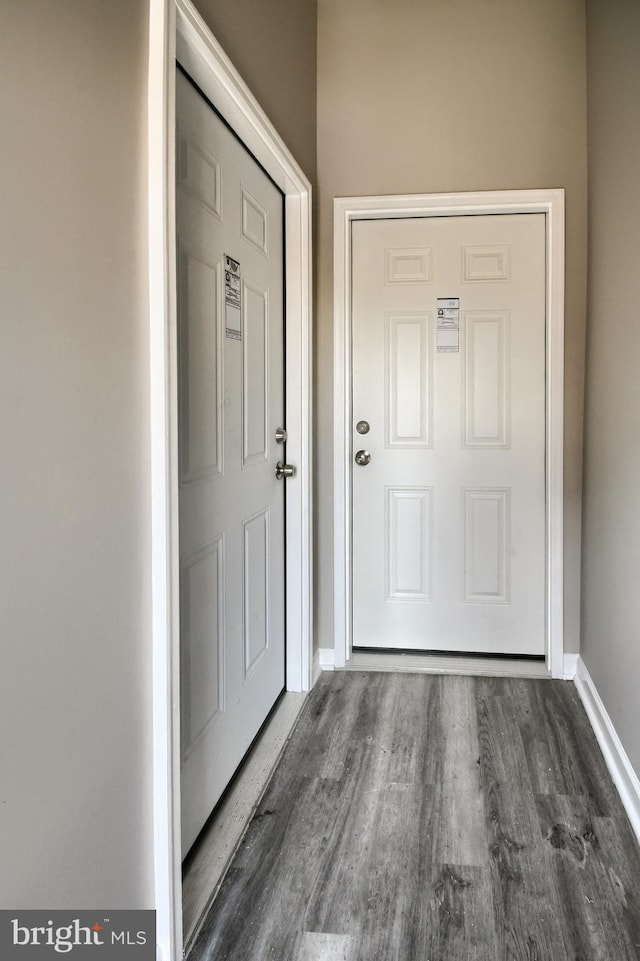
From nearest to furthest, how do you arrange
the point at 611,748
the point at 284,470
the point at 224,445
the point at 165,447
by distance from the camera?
1. the point at 165,447
2. the point at 224,445
3. the point at 611,748
4. the point at 284,470

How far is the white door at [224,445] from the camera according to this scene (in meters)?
1.53

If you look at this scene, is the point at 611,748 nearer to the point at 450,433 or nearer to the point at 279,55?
the point at 450,433

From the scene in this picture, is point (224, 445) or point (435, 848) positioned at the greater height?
point (224, 445)

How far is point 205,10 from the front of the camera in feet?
4.74

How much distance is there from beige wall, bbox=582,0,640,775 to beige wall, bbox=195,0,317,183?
3.49ft

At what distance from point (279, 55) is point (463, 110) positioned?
890 mm

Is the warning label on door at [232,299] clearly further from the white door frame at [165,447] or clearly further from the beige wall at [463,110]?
the beige wall at [463,110]

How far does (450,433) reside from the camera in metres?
2.76

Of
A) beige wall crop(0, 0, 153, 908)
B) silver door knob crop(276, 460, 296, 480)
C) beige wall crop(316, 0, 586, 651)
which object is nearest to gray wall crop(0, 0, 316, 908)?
beige wall crop(0, 0, 153, 908)

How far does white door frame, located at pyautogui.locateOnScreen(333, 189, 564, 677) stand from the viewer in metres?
2.59

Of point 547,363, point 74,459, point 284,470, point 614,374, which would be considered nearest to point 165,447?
point 74,459

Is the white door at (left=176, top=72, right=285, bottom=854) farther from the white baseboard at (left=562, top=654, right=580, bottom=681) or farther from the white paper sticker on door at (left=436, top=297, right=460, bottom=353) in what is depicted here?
the white baseboard at (left=562, top=654, right=580, bottom=681)

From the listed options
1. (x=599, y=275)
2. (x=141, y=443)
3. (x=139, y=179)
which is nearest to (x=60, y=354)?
(x=141, y=443)

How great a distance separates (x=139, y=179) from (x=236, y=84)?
2.19 ft
